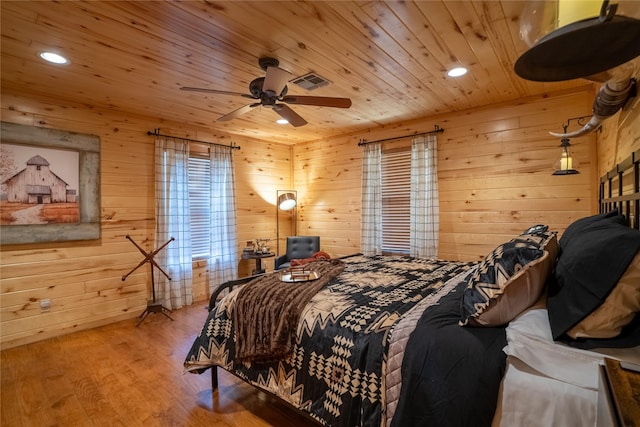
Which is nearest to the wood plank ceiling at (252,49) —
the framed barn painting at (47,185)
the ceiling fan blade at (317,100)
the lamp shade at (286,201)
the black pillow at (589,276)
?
Answer: the ceiling fan blade at (317,100)

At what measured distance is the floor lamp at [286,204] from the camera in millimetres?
5152

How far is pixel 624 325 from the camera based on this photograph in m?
1.03

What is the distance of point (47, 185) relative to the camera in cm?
328

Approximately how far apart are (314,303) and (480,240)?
109 inches

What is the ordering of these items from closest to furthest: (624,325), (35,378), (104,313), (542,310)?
1. (624,325)
2. (542,310)
3. (35,378)
4. (104,313)

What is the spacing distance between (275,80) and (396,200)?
2.78 meters

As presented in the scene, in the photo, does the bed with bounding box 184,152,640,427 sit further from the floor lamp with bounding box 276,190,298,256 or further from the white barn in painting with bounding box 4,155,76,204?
the floor lamp with bounding box 276,190,298,256

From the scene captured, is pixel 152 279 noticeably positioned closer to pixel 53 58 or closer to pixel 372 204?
pixel 53 58

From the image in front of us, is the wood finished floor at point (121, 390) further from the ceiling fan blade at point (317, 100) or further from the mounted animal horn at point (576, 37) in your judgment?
the ceiling fan blade at point (317, 100)

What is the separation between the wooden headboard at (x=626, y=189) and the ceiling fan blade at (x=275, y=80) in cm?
211

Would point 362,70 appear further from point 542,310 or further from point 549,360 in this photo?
point 549,360

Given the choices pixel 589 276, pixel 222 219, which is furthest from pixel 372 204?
pixel 589 276

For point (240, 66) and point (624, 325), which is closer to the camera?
point (624, 325)

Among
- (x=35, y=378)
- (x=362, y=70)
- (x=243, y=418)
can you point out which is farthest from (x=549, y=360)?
(x=35, y=378)
